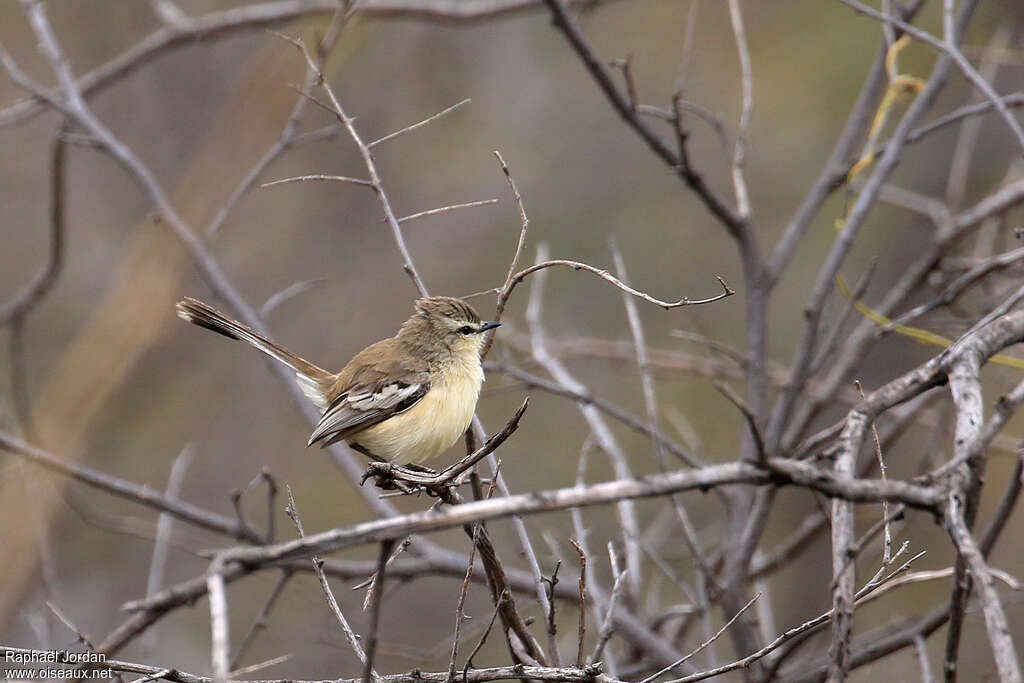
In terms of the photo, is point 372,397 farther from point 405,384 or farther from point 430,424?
point 430,424

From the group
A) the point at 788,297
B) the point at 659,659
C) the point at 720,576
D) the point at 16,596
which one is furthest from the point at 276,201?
the point at 659,659

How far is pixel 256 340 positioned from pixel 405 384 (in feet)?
2.19

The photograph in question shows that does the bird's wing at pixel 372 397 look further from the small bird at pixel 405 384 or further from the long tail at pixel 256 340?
the long tail at pixel 256 340

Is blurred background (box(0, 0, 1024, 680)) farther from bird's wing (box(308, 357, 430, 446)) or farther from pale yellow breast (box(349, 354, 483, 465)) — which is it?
pale yellow breast (box(349, 354, 483, 465))

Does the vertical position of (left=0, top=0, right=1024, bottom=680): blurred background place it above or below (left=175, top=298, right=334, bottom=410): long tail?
above

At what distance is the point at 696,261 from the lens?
29.7 feet

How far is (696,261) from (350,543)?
8015 mm

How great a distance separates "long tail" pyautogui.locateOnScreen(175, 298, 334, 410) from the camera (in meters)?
4.07

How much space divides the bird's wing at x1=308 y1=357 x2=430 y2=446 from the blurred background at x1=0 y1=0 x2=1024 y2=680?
356 centimetres

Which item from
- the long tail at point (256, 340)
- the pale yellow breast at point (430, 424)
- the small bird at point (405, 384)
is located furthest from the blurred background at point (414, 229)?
the pale yellow breast at point (430, 424)

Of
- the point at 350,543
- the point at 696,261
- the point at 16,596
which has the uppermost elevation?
the point at 696,261

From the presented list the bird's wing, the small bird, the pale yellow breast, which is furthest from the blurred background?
the pale yellow breast

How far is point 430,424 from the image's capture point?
381 centimetres

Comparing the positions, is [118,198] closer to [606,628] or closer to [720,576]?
[720,576]
